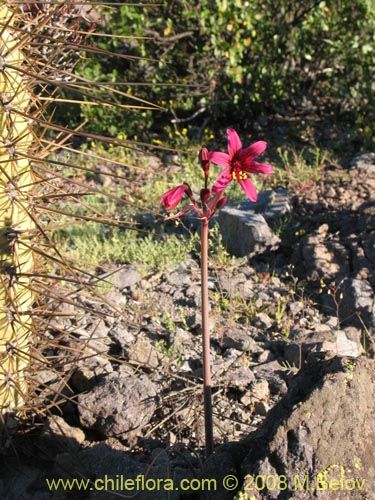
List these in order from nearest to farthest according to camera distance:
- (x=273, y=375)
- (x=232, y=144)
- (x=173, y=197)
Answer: (x=173, y=197) → (x=232, y=144) → (x=273, y=375)

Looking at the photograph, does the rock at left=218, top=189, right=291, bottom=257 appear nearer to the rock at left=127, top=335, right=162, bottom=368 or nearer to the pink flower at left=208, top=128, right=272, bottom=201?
the rock at left=127, top=335, right=162, bottom=368

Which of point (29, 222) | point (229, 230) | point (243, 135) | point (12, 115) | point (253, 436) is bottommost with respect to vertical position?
point (243, 135)

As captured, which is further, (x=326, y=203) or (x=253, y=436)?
(x=326, y=203)

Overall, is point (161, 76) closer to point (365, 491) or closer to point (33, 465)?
point (33, 465)

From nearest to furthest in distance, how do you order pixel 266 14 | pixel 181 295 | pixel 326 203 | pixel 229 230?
1. pixel 181 295
2. pixel 229 230
3. pixel 326 203
4. pixel 266 14

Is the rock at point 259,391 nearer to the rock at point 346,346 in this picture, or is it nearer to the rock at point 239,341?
the rock at point 239,341

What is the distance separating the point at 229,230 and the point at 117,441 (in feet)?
6.46

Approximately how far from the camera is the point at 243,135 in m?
6.64

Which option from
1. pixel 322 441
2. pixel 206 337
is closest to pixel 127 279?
pixel 206 337

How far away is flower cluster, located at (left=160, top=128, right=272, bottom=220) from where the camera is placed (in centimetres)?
204

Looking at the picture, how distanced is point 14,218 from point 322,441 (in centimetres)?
122

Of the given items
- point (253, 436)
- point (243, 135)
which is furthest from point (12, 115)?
point (243, 135)

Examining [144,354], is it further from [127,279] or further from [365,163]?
[365,163]

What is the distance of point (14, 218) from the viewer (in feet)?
7.27
